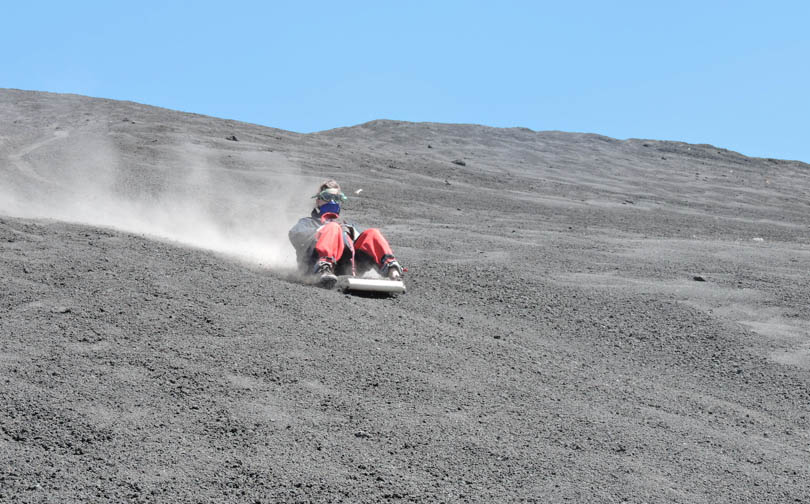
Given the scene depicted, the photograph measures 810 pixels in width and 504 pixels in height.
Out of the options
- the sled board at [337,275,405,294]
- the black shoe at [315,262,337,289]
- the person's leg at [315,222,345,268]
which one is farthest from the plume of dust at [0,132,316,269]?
the sled board at [337,275,405,294]

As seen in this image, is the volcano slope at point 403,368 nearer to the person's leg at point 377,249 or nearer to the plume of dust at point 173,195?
the plume of dust at point 173,195

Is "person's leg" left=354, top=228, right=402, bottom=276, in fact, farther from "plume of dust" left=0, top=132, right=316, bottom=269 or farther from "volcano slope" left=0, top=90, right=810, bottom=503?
"plume of dust" left=0, top=132, right=316, bottom=269

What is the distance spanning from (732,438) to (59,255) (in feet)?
19.8

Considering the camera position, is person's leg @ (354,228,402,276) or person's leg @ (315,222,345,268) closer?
person's leg @ (315,222,345,268)

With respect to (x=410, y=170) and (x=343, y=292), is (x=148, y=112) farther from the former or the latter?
(x=343, y=292)

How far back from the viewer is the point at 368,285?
7.76 meters

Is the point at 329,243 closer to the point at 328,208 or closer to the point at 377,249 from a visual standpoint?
the point at 377,249

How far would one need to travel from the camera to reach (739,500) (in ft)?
14.7

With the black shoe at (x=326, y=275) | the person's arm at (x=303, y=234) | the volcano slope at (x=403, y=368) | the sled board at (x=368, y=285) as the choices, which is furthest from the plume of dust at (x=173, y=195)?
the sled board at (x=368, y=285)

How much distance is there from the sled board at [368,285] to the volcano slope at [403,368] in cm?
14

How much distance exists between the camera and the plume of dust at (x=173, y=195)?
1102 centimetres

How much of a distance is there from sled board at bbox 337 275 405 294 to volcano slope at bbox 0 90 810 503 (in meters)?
0.14

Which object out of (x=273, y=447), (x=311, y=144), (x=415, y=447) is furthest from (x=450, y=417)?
(x=311, y=144)

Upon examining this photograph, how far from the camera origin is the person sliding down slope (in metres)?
8.16
